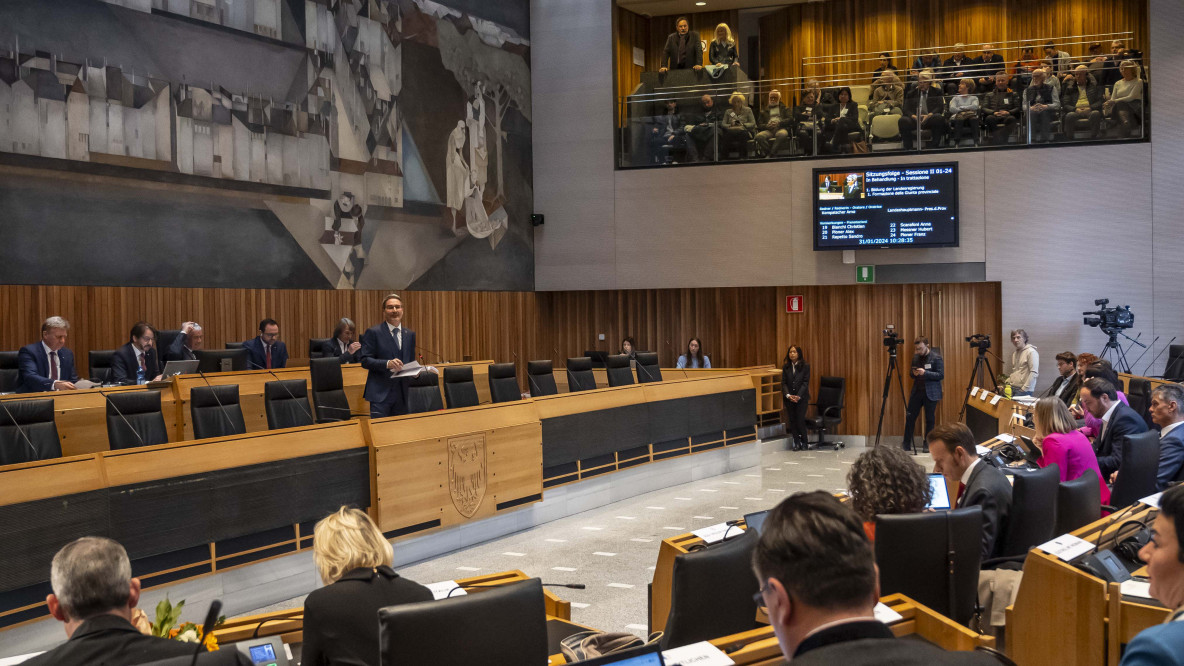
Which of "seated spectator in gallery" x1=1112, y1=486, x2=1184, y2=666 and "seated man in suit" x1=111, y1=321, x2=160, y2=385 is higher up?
"seated man in suit" x1=111, y1=321, x2=160, y2=385

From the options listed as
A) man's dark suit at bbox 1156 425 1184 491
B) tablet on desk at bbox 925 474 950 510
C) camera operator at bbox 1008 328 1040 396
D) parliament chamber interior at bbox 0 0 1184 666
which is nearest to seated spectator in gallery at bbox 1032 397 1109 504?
parliament chamber interior at bbox 0 0 1184 666

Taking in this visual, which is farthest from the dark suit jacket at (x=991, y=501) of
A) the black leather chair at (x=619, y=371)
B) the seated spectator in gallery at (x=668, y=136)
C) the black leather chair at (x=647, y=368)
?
the seated spectator in gallery at (x=668, y=136)

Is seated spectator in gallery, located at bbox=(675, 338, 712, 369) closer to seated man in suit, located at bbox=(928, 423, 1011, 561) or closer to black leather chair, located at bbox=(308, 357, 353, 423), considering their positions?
black leather chair, located at bbox=(308, 357, 353, 423)

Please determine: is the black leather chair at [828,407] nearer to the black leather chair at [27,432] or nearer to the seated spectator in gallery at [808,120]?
the seated spectator in gallery at [808,120]

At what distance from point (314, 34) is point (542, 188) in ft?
14.3

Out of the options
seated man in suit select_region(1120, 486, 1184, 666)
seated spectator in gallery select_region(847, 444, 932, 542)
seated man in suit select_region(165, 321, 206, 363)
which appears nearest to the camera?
seated man in suit select_region(1120, 486, 1184, 666)

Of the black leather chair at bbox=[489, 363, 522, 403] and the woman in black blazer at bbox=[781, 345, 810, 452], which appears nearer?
the black leather chair at bbox=[489, 363, 522, 403]

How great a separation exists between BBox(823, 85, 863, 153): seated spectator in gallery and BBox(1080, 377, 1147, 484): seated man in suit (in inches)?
265

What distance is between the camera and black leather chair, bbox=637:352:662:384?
10.9m

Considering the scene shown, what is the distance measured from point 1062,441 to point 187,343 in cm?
810

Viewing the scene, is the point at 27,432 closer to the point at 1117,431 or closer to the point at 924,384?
the point at 1117,431

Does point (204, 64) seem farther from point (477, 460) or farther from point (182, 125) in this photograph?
Result: point (477, 460)

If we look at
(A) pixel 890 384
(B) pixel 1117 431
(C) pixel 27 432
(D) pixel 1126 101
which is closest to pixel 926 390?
(A) pixel 890 384

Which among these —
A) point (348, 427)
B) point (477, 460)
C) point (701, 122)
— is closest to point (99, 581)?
point (348, 427)
